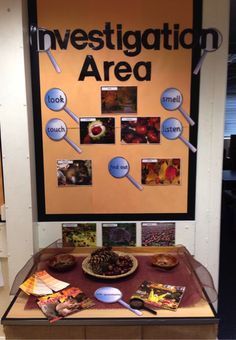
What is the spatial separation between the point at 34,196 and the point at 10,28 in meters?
0.98

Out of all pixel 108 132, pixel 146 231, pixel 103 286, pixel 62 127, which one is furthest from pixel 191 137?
pixel 103 286

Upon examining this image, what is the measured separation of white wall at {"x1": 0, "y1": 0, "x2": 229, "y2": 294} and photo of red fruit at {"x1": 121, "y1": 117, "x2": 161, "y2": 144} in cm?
28

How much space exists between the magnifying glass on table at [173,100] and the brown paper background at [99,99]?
25mm

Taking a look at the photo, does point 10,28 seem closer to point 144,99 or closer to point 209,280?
point 144,99

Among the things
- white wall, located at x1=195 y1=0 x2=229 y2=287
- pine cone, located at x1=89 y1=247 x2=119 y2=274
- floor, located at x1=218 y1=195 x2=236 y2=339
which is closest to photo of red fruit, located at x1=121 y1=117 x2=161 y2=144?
white wall, located at x1=195 y1=0 x2=229 y2=287

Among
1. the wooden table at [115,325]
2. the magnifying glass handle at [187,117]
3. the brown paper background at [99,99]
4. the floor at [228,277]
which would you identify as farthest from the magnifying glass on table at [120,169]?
the floor at [228,277]

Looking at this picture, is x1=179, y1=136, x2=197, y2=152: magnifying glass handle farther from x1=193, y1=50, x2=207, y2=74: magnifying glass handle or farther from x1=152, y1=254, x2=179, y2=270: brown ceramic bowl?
x1=152, y1=254, x2=179, y2=270: brown ceramic bowl

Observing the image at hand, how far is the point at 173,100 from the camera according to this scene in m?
1.91

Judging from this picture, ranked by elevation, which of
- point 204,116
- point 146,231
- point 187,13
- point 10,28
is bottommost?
point 146,231

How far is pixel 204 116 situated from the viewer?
192cm

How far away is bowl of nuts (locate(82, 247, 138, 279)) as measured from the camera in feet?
5.30

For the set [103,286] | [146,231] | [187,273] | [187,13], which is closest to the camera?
[103,286]

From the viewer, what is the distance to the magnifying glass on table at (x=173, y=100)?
1.90 metres

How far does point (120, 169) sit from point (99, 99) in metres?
0.45
